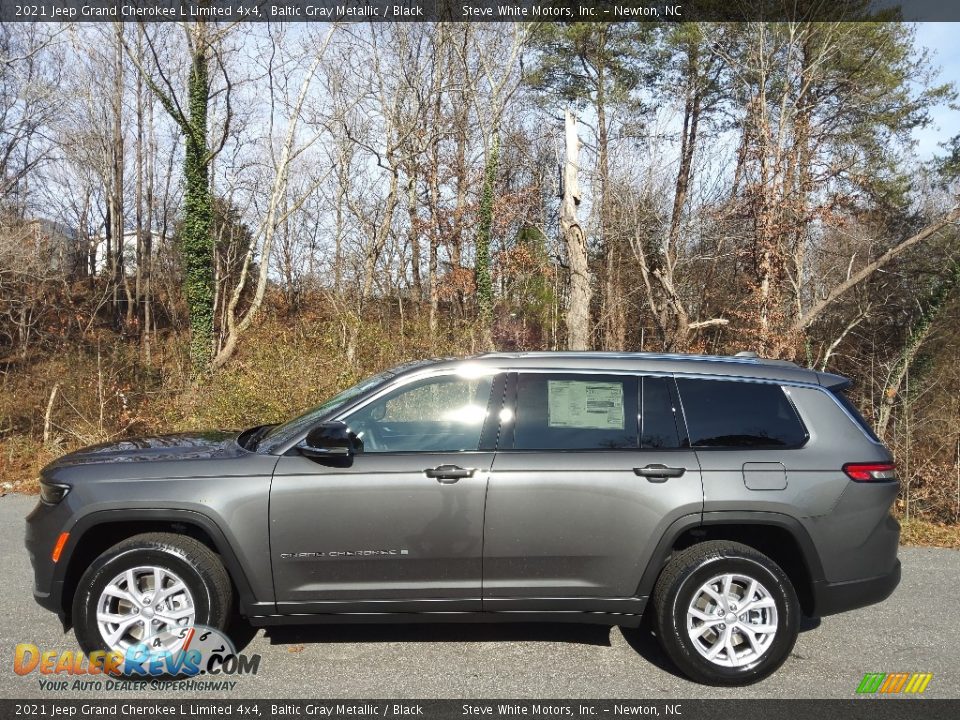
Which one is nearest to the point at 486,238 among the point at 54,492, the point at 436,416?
the point at 436,416

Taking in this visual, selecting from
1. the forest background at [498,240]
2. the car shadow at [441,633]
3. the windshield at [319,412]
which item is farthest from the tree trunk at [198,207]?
the car shadow at [441,633]

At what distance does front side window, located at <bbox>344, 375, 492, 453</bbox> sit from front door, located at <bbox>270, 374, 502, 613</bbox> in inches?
7.1

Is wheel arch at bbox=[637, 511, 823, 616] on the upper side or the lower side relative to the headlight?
lower

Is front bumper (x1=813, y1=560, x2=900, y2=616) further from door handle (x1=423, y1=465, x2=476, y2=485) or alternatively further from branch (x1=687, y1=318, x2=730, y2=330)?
branch (x1=687, y1=318, x2=730, y2=330)

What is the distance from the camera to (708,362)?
4402 mm

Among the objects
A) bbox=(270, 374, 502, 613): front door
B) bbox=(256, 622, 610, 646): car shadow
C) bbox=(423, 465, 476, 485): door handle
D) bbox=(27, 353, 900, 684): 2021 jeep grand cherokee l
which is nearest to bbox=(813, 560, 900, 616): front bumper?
bbox=(27, 353, 900, 684): 2021 jeep grand cherokee l

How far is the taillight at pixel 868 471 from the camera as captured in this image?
4.07 metres

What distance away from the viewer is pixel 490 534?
3.96 m

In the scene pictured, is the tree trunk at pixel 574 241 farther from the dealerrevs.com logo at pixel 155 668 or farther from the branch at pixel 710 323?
the dealerrevs.com logo at pixel 155 668

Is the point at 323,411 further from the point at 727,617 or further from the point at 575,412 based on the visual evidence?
the point at 727,617

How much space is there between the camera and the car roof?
14.0ft

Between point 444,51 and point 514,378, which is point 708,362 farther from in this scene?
point 444,51

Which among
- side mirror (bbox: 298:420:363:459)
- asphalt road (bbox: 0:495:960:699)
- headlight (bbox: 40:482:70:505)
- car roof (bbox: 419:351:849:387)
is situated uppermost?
car roof (bbox: 419:351:849:387)

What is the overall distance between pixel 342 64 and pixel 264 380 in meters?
18.0
